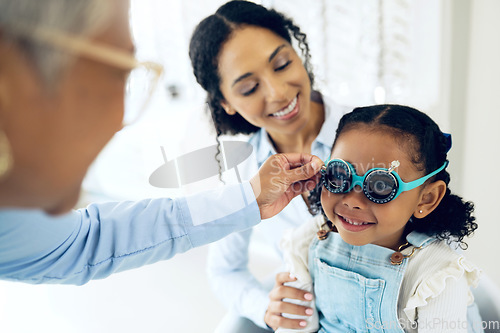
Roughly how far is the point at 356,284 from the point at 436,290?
0.19 m

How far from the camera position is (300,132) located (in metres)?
1.14

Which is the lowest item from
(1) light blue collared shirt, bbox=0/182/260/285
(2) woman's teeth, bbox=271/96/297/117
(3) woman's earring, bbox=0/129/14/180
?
(1) light blue collared shirt, bbox=0/182/260/285

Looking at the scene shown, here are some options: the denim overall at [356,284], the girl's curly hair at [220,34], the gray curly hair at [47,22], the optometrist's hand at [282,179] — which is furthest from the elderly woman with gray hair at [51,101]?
the denim overall at [356,284]

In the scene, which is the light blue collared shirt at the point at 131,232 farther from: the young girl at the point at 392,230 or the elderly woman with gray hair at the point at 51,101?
the young girl at the point at 392,230

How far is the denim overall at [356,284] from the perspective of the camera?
89 centimetres

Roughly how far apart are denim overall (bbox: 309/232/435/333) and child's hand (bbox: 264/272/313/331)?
5 centimetres

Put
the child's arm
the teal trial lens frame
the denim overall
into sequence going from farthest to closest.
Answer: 1. the child's arm
2. the denim overall
3. the teal trial lens frame

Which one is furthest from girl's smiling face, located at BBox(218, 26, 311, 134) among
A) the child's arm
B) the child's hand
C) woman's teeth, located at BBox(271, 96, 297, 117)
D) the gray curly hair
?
the gray curly hair

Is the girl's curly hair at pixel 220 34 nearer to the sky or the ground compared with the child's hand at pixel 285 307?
nearer to the sky

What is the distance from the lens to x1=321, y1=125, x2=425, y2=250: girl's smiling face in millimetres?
808

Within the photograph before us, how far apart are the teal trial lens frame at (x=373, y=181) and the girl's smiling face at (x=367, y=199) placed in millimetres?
16

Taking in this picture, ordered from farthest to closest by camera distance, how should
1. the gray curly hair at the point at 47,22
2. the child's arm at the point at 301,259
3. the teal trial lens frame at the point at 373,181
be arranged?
1. the child's arm at the point at 301,259
2. the teal trial lens frame at the point at 373,181
3. the gray curly hair at the point at 47,22

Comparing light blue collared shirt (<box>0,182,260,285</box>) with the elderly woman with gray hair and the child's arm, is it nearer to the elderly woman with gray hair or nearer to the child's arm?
the elderly woman with gray hair

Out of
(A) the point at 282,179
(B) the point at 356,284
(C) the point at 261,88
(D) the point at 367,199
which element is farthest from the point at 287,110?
(B) the point at 356,284
